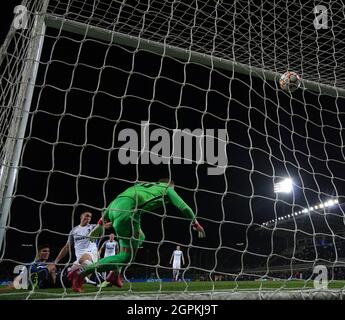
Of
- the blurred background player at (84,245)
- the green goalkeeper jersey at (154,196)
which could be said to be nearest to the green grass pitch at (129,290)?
the blurred background player at (84,245)

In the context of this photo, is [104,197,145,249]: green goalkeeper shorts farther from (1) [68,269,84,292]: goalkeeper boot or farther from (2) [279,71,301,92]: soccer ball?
(2) [279,71,301,92]: soccer ball

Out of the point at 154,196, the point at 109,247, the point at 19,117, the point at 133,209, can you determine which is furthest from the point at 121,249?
the point at 109,247

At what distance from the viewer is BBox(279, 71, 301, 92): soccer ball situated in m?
3.28

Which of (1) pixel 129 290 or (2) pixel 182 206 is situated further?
(2) pixel 182 206

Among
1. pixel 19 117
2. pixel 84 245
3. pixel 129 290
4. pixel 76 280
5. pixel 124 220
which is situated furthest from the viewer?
pixel 84 245

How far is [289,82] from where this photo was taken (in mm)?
3289

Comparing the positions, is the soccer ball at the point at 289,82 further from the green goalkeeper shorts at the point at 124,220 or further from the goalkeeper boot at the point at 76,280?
the goalkeeper boot at the point at 76,280

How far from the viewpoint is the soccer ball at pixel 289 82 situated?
3281 millimetres

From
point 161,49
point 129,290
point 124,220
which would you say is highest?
point 161,49

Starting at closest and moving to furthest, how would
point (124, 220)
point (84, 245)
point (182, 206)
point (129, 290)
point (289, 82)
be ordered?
point (129, 290) → point (182, 206) → point (124, 220) → point (289, 82) → point (84, 245)

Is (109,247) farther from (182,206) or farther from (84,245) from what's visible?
(182,206)

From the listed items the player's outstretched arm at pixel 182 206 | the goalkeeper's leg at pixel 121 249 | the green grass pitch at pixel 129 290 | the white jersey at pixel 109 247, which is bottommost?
the green grass pitch at pixel 129 290

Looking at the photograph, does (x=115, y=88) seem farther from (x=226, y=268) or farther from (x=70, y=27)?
(x=226, y=268)

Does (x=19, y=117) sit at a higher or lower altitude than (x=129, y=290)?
higher
